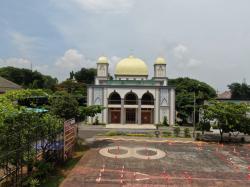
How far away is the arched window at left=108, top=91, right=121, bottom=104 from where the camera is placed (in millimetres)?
57953

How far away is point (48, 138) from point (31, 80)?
73.6 meters

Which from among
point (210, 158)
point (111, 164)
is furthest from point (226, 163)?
point (111, 164)

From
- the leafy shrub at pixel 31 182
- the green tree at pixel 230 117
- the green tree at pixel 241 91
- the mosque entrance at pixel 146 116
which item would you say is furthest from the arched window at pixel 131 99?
the green tree at pixel 241 91

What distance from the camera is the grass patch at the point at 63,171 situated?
18413mm

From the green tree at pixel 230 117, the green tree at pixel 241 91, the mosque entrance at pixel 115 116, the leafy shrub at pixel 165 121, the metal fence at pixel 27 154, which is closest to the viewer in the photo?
the metal fence at pixel 27 154

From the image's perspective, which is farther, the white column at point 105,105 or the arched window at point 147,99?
the arched window at point 147,99

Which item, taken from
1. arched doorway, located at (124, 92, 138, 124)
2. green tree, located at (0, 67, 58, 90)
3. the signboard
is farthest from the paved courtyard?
green tree, located at (0, 67, 58, 90)

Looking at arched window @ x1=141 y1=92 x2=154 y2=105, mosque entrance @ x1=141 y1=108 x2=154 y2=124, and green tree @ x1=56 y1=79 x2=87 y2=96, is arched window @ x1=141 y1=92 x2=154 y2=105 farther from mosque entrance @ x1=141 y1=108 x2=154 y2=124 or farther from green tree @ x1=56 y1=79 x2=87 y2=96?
green tree @ x1=56 y1=79 x2=87 y2=96

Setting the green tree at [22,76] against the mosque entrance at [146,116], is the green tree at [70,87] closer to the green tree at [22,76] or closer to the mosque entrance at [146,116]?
the green tree at [22,76]

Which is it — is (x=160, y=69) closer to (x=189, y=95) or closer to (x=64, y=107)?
(x=189, y=95)

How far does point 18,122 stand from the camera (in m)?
17.5

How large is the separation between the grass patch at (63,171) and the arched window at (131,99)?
2900 centimetres

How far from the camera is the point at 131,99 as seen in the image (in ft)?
196

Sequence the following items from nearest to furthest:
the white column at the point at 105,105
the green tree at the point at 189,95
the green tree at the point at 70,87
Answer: the white column at the point at 105,105
the green tree at the point at 189,95
the green tree at the point at 70,87
